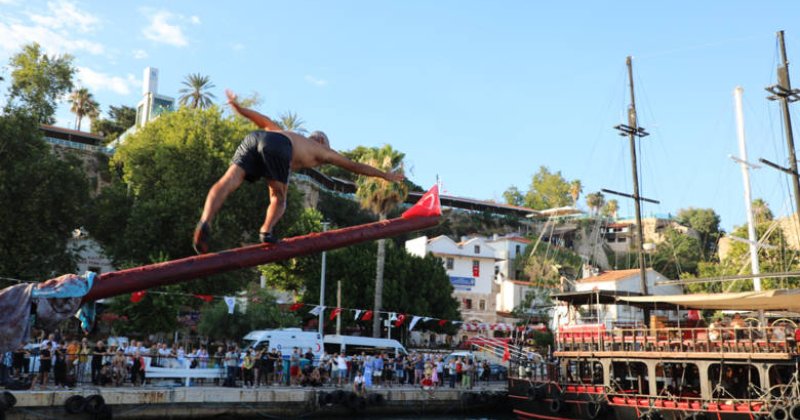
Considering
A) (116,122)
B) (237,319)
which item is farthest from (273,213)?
(116,122)

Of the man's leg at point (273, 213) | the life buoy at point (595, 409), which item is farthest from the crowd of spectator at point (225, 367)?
the man's leg at point (273, 213)

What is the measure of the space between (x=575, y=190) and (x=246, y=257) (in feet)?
347

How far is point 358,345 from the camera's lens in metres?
34.0

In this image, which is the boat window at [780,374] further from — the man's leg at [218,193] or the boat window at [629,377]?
the man's leg at [218,193]

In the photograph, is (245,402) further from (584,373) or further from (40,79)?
(40,79)

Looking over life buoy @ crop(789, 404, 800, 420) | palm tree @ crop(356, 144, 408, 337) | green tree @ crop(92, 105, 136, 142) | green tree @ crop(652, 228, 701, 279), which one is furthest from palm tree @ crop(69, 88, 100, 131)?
life buoy @ crop(789, 404, 800, 420)

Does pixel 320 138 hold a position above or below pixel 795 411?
above

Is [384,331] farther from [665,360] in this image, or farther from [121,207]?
[665,360]

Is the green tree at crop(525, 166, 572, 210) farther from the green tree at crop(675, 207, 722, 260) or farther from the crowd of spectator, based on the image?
the crowd of spectator

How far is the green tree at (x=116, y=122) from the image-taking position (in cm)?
7012

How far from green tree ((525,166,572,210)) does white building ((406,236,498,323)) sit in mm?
53961

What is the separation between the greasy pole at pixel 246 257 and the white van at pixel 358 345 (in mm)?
27647

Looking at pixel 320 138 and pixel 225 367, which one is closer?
pixel 320 138

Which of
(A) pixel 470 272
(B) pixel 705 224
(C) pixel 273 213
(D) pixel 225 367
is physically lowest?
(D) pixel 225 367
